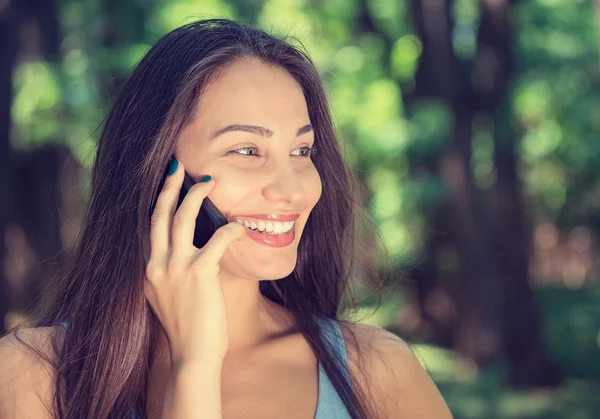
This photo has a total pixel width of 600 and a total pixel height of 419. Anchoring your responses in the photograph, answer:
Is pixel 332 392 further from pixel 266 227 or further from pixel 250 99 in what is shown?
pixel 250 99

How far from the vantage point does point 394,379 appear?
2781mm

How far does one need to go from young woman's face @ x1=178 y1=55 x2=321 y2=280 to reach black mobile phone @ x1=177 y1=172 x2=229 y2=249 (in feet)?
0.07

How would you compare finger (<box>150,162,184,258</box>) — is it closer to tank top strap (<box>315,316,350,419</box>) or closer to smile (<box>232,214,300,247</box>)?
smile (<box>232,214,300,247</box>)

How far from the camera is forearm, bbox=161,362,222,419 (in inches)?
94.3

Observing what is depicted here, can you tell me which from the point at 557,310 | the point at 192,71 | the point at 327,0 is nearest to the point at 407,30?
the point at 327,0

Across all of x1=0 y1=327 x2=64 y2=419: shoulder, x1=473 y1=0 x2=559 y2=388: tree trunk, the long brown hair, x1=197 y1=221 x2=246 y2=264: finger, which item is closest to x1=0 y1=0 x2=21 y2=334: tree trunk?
x1=473 y1=0 x2=559 y2=388: tree trunk

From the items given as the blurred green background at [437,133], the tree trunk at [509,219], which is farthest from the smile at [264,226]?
the tree trunk at [509,219]

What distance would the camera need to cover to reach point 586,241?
84.6 feet

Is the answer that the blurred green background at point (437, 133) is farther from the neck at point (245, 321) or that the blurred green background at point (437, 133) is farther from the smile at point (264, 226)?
the smile at point (264, 226)

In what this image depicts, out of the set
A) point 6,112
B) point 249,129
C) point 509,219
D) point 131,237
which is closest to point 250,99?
point 249,129

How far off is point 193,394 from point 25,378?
0.48m

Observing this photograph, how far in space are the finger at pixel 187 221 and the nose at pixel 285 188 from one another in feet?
0.61

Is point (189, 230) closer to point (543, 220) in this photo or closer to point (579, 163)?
point (579, 163)

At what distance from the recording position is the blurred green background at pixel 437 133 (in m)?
10.1
